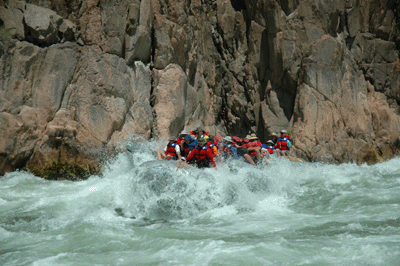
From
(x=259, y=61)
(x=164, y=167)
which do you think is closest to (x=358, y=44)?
(x=259, y=61)

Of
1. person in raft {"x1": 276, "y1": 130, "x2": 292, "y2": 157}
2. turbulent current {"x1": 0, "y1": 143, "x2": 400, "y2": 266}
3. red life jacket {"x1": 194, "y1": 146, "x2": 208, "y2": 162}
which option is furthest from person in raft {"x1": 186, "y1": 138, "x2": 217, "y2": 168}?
person in raft {"x1": 276, "y1": 130, "x2": 292, "y2": 157}

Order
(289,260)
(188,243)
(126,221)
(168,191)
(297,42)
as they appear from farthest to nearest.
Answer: (297,42) < (168,191) < (126,221) < (188,243) < (289,260)

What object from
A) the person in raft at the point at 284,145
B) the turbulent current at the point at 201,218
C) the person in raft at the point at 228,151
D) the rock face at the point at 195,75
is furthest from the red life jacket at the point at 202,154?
the person in raft at the point at 284,145

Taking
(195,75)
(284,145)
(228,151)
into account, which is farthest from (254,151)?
(195,75)

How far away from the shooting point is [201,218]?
5.80m

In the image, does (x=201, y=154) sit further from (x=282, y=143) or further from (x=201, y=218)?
(x=282, y=143)

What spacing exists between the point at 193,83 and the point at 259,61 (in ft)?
9.14

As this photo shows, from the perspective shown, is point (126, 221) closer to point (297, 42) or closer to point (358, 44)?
point (297, 42)

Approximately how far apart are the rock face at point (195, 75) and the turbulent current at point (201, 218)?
152 centimetres

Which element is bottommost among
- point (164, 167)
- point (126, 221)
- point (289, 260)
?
point (126, 221)

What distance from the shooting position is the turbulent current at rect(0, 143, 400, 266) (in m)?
3.99

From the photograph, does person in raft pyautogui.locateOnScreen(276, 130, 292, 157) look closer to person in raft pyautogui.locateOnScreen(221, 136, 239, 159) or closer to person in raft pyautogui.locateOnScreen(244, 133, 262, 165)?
person in raft pyautogui.locateOnScreen(244, 133, 262, 165)

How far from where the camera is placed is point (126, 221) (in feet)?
18.1

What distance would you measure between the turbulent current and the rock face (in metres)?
1.52
